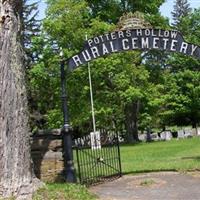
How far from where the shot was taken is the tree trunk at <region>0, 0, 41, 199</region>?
1016 centimetres

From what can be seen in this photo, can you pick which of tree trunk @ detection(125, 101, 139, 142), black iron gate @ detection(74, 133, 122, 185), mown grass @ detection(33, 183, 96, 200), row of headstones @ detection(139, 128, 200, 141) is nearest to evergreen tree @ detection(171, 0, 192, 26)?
row of headstones @ detection(139, 128, 200, 141)

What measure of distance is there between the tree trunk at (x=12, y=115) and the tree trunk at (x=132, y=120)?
95.6 ft

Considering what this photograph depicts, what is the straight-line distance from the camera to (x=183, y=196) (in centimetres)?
1071

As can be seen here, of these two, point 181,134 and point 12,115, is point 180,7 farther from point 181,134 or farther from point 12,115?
point 12,115

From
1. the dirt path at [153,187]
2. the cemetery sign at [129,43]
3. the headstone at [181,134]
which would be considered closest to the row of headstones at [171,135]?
the headstone at [181,134]

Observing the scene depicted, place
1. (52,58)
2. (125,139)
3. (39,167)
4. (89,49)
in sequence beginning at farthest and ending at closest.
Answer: (125,139)
(52,58)
(89,49)
(39,167)

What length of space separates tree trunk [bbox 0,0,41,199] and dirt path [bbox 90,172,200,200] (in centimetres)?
177

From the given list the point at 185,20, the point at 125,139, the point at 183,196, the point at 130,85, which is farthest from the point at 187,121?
the point at 183,196

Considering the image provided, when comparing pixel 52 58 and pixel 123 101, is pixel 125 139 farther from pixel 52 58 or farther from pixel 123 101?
pixel 52 58

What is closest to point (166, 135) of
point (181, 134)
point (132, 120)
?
point (181, 134)

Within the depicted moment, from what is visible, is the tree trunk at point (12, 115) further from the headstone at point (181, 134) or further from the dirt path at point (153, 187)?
the headstone at point (181, 134)

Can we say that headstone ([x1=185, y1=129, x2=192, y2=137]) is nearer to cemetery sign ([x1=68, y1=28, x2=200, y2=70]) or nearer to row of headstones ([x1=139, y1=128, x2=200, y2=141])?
row of headstones ([x1=139, y1=128, x2=200, y2=141])

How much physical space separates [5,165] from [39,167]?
295 centimetres

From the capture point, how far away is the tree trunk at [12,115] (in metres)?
10.2
